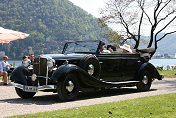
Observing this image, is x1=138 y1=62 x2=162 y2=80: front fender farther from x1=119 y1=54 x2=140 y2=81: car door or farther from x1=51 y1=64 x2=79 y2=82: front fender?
x1=51 y1=64 x2=79 y2=82: front fender

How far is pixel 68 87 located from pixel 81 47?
2.41 meters

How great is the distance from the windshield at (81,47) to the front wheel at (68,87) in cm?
168

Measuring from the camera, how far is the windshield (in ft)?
34.4

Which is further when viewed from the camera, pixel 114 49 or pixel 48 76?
pixel 114 49

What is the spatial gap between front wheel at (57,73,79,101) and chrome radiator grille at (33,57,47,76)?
0.74m

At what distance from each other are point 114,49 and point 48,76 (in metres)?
3.39

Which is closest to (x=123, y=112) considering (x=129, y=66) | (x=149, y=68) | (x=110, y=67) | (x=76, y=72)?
(x=76, y=72)

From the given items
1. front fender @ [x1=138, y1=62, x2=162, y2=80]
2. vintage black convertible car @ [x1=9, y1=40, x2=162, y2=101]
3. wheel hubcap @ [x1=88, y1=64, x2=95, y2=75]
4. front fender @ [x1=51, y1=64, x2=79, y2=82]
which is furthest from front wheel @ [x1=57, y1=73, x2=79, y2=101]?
front fender @ [x1=138, y1=62, x2=162, y2=80]

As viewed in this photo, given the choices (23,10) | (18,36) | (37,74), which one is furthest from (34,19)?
(37,74)

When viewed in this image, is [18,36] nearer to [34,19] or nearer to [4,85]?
[4,85]

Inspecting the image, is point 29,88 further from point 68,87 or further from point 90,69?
point 90,69

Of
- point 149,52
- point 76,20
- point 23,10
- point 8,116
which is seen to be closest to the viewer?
point 8,116

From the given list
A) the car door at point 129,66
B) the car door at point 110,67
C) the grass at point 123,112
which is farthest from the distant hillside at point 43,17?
the grass at point 123,112

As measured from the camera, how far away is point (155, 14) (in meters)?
28.7
